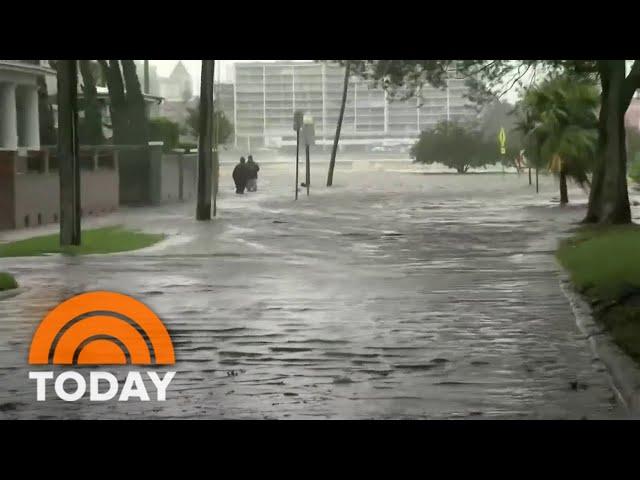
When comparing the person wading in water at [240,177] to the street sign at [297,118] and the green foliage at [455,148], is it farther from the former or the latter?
the green foliage at [455,148]

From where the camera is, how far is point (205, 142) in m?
29.7

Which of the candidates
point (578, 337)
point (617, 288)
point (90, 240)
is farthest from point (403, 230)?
point (578, 337)

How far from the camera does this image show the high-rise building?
23.0 meters

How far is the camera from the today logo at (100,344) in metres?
10.1

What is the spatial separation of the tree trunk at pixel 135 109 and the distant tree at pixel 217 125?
148cm

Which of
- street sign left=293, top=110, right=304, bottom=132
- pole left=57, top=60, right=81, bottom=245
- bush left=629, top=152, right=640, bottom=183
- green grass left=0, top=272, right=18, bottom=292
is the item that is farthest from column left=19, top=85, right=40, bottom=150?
bush left=629, top=152, right=640, bottom=183

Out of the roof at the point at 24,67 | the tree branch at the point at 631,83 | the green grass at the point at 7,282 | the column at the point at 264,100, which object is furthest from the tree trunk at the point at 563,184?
the green grass at the point at 7,282

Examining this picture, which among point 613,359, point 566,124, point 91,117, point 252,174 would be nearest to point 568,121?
point 566,124

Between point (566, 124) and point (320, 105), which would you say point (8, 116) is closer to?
point (566, 124)

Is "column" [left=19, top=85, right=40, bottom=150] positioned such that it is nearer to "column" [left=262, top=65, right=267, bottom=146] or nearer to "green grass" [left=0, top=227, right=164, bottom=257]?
"column" [left=262, top=65, right=267, bottom=146]
